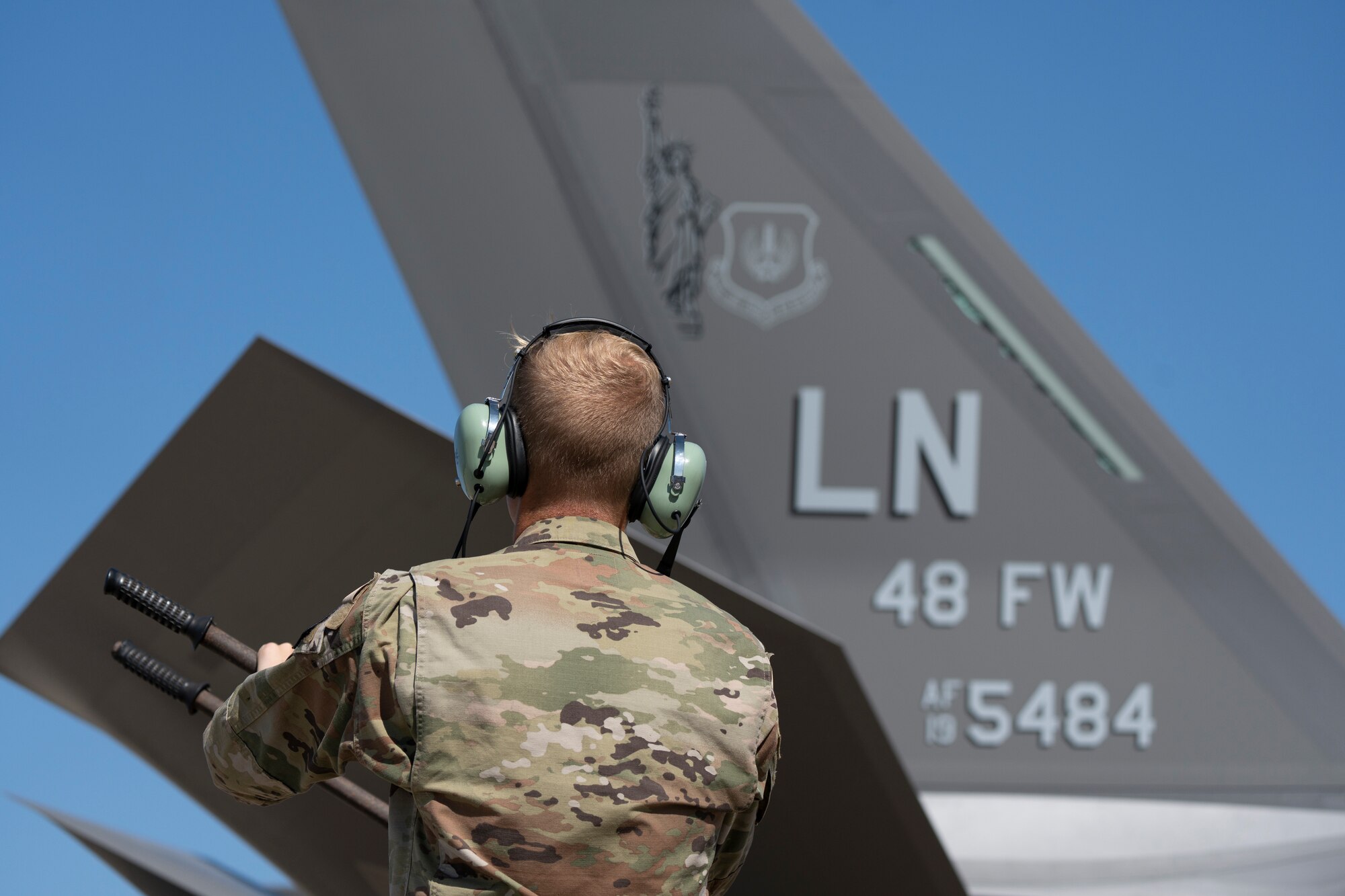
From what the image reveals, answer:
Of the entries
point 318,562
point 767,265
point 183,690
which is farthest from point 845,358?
point 183,690

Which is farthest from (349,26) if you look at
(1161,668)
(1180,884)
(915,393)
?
(1180,884)

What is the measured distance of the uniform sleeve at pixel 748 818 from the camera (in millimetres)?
1212

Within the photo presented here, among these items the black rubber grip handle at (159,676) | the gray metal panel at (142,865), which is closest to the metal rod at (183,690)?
the black rubber grip handle at (159,676)

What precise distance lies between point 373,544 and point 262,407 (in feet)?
1.16

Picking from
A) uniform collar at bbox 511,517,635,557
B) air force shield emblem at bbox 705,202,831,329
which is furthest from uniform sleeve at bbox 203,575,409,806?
air force shield emblem at bbox 705,202,831,329

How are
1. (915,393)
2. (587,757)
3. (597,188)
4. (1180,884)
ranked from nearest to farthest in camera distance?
1. (587,757)
2. (1180,884)
3. (915,393)
4. (597,188)

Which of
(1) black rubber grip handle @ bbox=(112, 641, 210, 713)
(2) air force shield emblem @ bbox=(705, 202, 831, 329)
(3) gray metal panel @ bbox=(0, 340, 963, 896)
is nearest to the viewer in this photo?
(1) black rubber grip handle @ bbox=(112, 641, 210, 713)

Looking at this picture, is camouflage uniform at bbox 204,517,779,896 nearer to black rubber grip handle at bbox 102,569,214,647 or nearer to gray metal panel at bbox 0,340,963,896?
black rubber grip handle at bbox 102,569,214,647

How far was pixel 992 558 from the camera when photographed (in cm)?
488

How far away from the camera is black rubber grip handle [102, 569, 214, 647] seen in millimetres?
1571

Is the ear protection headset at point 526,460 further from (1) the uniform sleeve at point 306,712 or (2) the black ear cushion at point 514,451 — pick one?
(1) the uniform sleeve at point 306,712

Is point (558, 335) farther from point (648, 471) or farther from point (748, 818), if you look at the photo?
point (748, 818)

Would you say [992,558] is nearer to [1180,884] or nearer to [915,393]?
[915,393]

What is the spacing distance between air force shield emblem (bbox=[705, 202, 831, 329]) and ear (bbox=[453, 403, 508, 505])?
3.91 m
